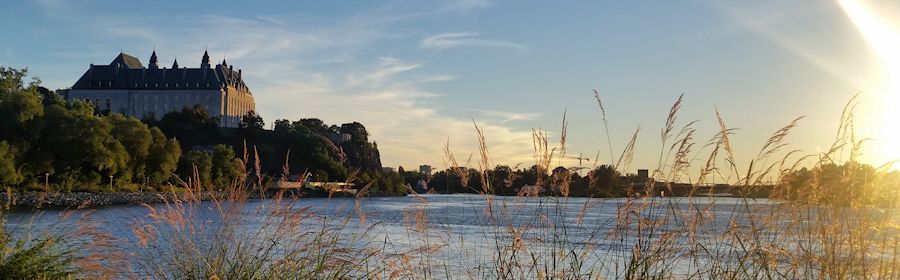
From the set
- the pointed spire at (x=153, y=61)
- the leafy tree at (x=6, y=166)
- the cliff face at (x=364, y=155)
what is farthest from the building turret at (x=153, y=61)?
the leafy tree at (x=6, y=166)

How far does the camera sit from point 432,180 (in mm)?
5242

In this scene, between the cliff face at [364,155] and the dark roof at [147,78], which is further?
the dark roof at [147,78]

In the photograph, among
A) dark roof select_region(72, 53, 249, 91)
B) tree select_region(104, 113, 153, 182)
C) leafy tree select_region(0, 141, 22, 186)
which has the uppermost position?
dark roof select_region(72, 53, 249, 91)

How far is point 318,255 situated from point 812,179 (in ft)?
9.26

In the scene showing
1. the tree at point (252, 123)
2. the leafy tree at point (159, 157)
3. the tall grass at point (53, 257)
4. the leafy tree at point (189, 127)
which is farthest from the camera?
the tree at point (252, 123)

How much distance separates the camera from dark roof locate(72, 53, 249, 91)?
131000 millimetres

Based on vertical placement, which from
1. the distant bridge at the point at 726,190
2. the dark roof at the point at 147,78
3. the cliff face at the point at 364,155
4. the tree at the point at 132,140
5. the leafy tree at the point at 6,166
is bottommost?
the distant bridge at the point at 726,190

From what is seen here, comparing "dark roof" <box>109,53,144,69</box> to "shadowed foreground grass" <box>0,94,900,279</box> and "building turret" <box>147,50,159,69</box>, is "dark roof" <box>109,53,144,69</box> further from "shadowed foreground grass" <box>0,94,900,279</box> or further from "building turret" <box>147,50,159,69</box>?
"shadowed foreground grass" <box>0,94,900,279</box>

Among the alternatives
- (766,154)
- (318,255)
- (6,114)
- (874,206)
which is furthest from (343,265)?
(6,114)

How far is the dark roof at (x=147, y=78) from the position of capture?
13100cm

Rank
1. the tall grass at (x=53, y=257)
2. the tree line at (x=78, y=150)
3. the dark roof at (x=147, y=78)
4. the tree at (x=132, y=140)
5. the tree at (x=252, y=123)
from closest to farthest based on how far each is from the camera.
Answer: the tall grass at (x=53, y=257), the tree line at (x=78, y=150), the tree at (x=132, y=140), the tree at (x=252, y=123), the dark roof at (x=147, y=78)

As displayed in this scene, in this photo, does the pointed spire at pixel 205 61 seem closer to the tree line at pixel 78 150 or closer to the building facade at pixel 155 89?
the building facade at pixel 155 89

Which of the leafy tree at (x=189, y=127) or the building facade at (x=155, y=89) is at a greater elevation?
the building facade at (x=155, y=89)

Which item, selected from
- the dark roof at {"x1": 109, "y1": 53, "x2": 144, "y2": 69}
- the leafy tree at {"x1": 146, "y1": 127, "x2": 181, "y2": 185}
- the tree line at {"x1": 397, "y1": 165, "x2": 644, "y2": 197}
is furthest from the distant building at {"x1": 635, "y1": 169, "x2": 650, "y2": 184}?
the dark roof at {"x1": 109, "y1": 53, "x2": 144, "y2": 69}
